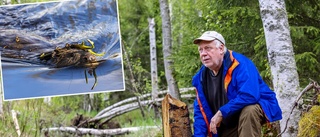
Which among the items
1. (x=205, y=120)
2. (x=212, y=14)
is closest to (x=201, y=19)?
(x=212, y=14)

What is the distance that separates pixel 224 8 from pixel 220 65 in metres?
4.27

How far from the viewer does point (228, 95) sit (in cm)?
395

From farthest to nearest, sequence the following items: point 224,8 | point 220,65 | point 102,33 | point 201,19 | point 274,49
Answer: point 201,19 → point 224,8 → point 102,33 → point 274,49 → point 220,65

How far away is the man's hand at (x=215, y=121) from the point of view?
3.92 m

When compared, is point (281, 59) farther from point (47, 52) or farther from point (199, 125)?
point (47, 52)

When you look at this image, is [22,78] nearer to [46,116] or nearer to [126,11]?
[46,116]

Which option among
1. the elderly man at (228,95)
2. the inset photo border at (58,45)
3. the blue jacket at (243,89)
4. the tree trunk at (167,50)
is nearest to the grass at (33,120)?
the inset photo border at (58,45)

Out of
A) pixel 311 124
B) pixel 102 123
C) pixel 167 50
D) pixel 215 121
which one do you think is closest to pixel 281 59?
pixel 311 124

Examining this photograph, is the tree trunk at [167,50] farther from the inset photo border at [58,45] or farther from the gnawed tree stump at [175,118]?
the gnawed tree stump at [175,118]

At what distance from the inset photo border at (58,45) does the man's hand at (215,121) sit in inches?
134

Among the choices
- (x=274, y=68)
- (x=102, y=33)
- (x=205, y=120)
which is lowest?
(x=205, y=120)

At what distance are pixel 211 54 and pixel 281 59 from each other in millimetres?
1582

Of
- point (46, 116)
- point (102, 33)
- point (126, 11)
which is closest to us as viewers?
point (102, 33)

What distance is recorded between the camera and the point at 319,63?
24.7 feet
